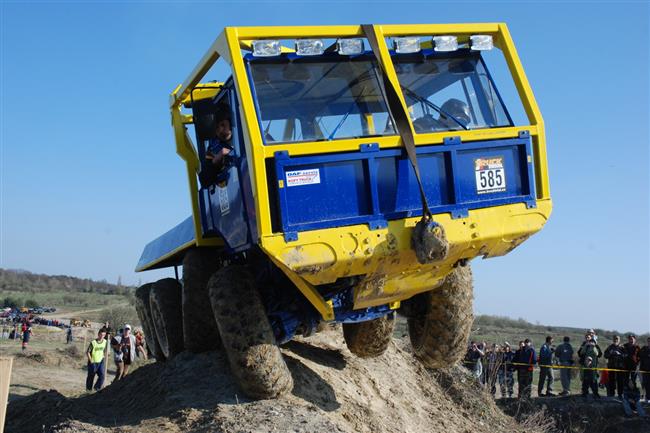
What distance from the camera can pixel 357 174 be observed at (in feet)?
20.9

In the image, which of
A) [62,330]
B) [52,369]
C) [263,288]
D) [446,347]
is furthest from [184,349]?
[62,330]

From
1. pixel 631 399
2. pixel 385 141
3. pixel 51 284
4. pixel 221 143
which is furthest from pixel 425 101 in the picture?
pixel 51 284

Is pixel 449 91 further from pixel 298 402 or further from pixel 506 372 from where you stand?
pixel 506 372

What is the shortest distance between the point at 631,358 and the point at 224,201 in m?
11.0

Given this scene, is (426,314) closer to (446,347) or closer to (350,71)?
(446,347)

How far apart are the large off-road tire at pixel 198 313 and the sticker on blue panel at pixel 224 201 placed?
1.38 m

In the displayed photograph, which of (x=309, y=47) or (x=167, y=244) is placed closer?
(x=309, y=47)

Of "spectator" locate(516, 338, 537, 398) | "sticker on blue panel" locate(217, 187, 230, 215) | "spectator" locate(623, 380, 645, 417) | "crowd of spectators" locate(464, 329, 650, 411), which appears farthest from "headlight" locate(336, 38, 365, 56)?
"spectator" locate(516, 338, 537, 398)

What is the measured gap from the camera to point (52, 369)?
17.9 meters

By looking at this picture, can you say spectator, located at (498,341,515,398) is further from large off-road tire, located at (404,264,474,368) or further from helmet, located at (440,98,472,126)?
helmet, located at (440,98,472,126)

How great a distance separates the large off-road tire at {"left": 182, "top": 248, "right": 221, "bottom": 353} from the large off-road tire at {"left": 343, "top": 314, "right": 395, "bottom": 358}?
6.09 ft

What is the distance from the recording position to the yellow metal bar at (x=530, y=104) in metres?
6.99

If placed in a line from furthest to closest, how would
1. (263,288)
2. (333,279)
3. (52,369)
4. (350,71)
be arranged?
(52,369) < (263,288) < (350,71) < (333,279)

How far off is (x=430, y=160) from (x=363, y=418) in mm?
2851
